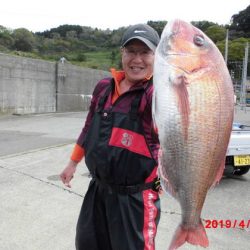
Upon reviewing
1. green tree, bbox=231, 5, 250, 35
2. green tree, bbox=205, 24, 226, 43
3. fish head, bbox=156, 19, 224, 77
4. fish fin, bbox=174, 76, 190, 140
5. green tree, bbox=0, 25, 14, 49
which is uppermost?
green tree, bbox=231, 5, 250, 35

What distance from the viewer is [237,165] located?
22.5ft

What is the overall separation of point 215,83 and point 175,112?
0.62ft

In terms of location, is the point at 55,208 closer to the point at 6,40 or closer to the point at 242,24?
the point at 6,40

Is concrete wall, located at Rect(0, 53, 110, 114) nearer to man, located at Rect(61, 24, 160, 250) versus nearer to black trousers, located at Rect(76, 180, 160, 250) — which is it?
man, located at Rect(61, 24, 160, 250)

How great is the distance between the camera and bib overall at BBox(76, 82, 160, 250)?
7.94 feet

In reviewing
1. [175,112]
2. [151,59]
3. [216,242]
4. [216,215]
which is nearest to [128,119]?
[151,59]

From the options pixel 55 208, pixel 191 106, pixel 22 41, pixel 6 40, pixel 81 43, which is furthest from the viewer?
pixel 81 43

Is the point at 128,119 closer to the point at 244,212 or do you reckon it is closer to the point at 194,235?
the point at 194,235

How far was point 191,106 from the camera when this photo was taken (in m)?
1.63

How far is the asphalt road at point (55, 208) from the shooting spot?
4.29 m

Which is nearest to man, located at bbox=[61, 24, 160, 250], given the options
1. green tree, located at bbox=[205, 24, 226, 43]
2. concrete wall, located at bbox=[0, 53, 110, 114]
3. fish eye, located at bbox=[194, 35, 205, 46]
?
fish eye, located at bbox=[194, 35, 205, 46]

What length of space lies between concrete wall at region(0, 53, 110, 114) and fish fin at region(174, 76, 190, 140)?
49.1ft

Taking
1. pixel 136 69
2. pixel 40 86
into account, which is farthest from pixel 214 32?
pixel 40 86

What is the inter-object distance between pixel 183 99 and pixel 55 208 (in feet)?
12.6
